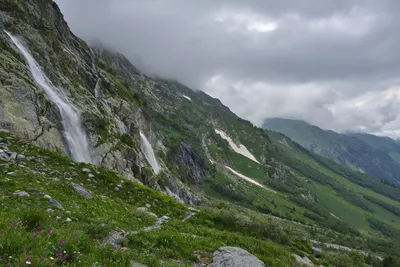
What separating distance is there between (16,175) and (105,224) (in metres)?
10.8

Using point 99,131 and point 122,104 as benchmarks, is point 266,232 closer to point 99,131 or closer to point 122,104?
point 99,131

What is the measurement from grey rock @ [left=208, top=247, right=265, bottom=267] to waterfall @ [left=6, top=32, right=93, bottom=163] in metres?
41.1

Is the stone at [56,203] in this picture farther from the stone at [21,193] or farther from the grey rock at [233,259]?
the grey rock at [233,259]

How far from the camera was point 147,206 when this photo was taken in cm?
3184

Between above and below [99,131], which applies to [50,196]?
below

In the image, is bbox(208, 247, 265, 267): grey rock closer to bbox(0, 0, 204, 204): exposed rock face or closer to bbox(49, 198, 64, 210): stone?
bbox(49, 198, 64, 210): stone

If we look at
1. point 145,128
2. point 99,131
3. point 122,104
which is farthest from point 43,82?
point 145,128

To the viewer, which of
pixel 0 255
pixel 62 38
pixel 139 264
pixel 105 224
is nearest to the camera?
pixel 0 255

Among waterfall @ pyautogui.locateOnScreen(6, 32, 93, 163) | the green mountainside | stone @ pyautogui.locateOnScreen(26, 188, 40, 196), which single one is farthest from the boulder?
waterfall @ pyautogui.locateOnScreen(6, 32, 93, 163)

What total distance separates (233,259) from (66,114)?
4952cm

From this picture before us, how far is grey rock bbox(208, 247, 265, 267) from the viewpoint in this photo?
57.0 feet

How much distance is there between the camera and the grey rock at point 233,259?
17.4m

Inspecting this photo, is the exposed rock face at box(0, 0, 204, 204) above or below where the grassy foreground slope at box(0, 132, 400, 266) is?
above

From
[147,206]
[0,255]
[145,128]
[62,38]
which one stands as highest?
[62,38]
